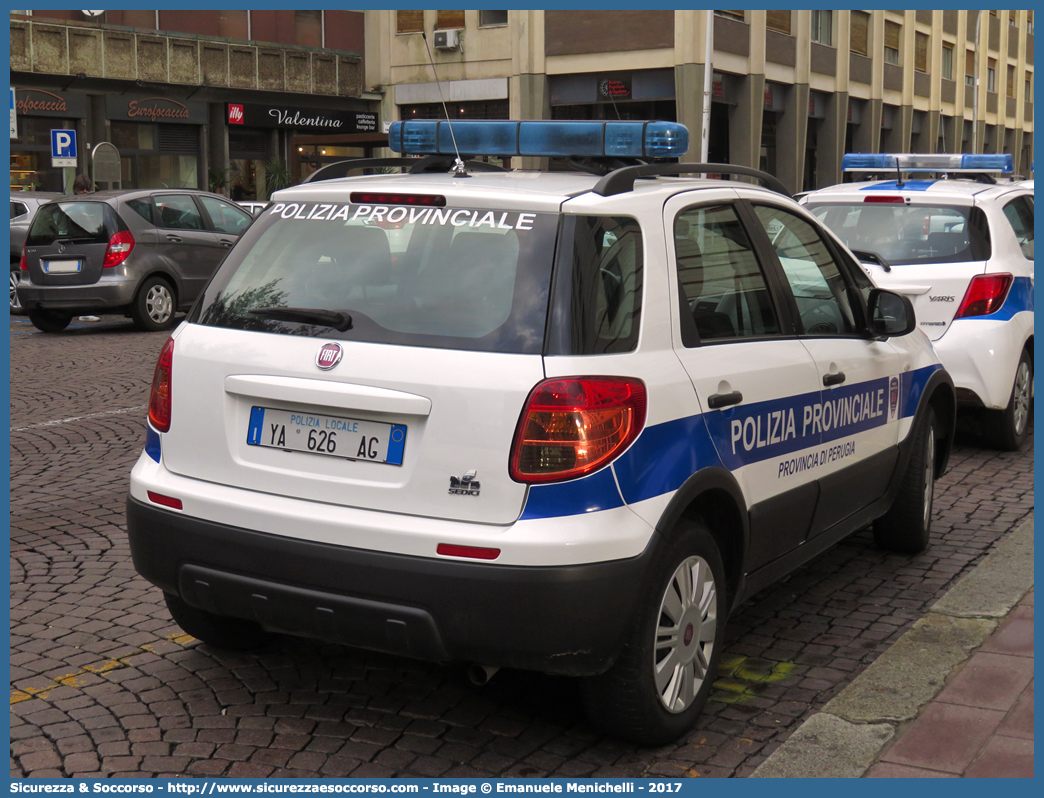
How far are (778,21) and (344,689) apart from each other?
3949 cm

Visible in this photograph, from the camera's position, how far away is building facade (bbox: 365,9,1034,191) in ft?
119

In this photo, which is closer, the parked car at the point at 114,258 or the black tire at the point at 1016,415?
the black tire at the point at 1016,415

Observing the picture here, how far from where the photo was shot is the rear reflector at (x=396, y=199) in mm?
3842

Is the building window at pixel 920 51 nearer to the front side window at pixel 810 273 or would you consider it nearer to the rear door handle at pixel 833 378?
the front side window at pixel 810 273

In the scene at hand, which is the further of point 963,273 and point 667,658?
point 963,273

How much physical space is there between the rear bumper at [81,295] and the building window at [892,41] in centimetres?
3954

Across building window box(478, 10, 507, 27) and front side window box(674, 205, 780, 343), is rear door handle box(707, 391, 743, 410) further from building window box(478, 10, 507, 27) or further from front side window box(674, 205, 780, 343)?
building window box(478, 10, 507, 27)

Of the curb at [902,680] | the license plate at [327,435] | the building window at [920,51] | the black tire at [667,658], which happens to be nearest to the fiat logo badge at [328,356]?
the license plate at [327,435]

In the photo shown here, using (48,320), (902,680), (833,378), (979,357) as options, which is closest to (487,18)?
(48,320)

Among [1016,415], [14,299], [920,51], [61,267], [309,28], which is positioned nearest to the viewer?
[1016,415]

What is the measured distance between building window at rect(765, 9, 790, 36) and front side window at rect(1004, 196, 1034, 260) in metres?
32.0

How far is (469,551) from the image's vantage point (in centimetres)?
338

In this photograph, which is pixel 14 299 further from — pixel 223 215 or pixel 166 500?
pixel 166 500

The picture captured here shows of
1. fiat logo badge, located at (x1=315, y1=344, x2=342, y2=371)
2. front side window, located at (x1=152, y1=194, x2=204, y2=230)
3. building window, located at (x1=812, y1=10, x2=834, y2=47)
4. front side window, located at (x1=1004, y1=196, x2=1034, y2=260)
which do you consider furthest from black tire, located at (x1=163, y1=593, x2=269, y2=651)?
building window, located at (x1=812, y1=10, x2=834, y2=47)
